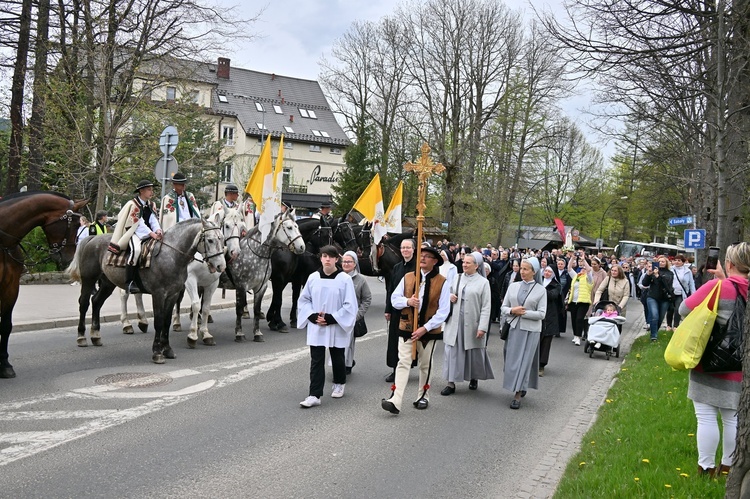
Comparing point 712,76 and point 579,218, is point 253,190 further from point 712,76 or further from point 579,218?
point 579,218

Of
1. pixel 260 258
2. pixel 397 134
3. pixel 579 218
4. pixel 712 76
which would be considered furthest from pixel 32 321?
pixel 579 218

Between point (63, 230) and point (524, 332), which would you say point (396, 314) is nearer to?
point (524, 332)

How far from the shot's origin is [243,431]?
6.75m

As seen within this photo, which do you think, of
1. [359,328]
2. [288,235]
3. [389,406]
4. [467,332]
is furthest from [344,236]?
[389,406]

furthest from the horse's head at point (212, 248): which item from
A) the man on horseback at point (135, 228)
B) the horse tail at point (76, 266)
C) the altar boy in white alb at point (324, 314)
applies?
the altar boy in white alb at point (324, 314)

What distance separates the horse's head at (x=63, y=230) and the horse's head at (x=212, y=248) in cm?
195

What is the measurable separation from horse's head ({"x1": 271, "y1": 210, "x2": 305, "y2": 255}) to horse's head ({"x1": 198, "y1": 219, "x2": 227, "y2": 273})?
208cm

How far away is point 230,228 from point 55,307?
508 cm

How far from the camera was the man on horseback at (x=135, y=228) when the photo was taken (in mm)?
10320

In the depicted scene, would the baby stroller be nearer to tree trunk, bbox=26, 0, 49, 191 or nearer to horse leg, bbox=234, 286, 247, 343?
horse leg, bbox=234, 286, 247, 343

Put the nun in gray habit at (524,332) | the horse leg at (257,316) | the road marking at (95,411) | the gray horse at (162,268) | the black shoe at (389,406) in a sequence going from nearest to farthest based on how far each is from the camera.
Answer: the road marking at (95,411), the black shoe at (389,406), the nun in gray habit at (524,332), the gray horse at (162,268), the horse leg at (257,316)

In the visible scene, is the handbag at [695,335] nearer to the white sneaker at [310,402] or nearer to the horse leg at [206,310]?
the white sneaker at [310,402]

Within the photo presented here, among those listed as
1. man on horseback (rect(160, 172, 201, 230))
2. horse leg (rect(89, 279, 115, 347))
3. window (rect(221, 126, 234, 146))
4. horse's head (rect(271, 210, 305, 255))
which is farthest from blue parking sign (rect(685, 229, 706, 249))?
window (rect(221, 126, 234, 146))

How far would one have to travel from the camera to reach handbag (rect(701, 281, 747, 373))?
5.19 m
